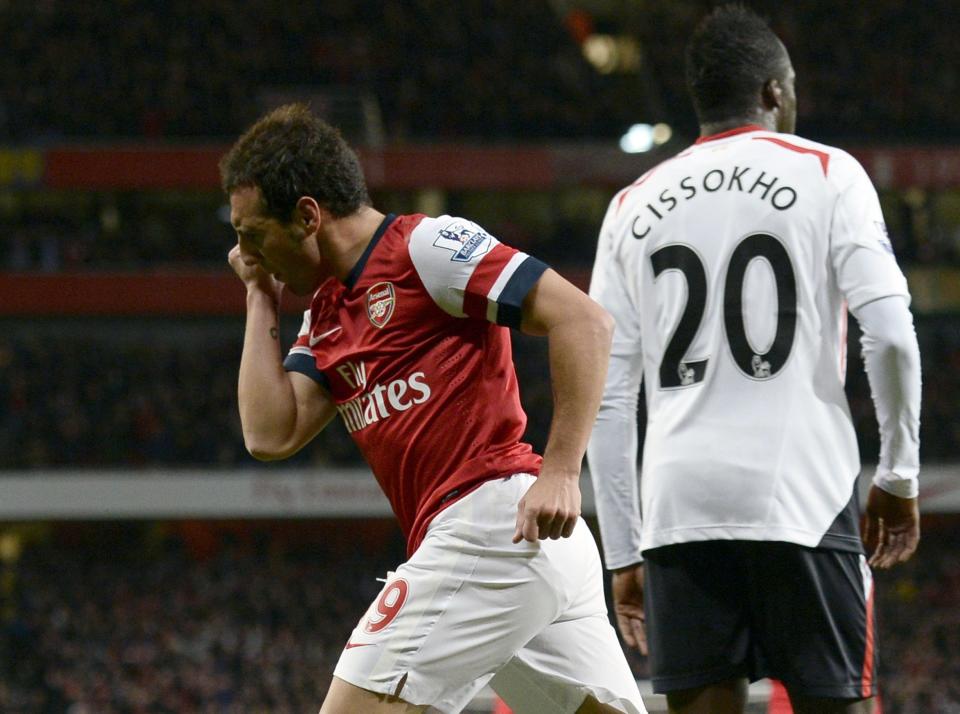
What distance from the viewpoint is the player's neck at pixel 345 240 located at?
9.01ft

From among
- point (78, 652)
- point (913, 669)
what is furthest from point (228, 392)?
point (913, 669)

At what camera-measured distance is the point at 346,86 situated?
24250mm

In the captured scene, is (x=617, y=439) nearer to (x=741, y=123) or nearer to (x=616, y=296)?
(x=616, y=296)

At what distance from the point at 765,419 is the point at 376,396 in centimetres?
80

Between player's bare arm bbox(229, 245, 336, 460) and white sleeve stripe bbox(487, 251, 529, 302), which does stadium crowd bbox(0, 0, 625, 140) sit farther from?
white sleeve stripe bbox(487, 251, 529, 302)

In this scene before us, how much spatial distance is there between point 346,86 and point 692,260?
22.3 metres

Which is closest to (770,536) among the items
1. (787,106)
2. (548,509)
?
(548,509)

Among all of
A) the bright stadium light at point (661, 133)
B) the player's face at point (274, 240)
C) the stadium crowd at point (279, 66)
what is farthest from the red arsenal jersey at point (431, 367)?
the bright stadium light at point (661, 133)

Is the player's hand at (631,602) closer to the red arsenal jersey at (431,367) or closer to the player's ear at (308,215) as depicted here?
the red arsenal jersey at (431,367)

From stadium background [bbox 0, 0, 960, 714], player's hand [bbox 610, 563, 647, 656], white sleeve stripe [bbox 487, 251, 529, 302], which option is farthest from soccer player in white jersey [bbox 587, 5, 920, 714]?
stadium background [bbox 0, 0, 960, 714]

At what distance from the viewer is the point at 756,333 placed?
99.7 inches

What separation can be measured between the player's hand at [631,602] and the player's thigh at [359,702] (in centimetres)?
56

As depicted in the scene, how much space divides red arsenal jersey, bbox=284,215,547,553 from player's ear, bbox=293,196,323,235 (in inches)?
4.8

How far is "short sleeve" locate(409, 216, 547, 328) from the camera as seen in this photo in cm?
254
